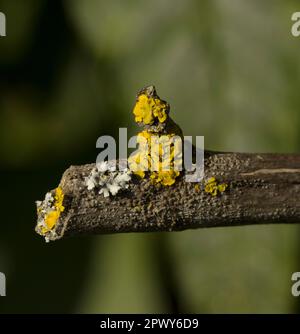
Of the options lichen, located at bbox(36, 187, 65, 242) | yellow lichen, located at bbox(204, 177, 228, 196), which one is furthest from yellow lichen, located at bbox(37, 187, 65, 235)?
yellow lichen, located at bbox(204, 177, 228, 196)

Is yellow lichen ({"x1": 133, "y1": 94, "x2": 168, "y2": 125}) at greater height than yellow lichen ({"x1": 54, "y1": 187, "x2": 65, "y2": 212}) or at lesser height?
greater

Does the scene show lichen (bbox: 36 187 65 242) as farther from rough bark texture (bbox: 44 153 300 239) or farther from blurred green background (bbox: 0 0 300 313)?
blurred green background (bbox: 0 0 300 313)

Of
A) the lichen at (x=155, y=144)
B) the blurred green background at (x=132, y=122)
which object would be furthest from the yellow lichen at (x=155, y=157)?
the blurred green background at (x=132, y=122)

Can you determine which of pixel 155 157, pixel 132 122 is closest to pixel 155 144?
pixel 155 157

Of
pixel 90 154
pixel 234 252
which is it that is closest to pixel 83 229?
pixel 234 252

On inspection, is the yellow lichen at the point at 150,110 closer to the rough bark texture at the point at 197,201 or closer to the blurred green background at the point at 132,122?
the rough bark texture at the point at 197,201

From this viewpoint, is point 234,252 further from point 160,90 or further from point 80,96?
point 80,96

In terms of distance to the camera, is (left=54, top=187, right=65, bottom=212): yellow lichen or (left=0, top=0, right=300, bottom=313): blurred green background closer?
(left=54, top=187, right=65, bottom=212): yellow lichen

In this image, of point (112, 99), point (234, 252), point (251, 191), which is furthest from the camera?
point (112, 99)
